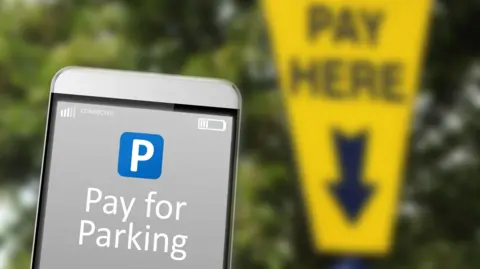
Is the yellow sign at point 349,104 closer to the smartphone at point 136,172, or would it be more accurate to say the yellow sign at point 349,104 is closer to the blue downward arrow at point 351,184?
the blue downward arrow at point 351,184

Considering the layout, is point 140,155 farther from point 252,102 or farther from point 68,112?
point 252,102

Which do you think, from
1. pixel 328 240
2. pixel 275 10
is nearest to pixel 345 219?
pixel 328 240

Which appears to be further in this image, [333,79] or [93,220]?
[333,79]

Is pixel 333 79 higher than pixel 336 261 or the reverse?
higher

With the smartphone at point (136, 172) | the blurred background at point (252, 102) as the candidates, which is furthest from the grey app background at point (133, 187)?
the blurred background at point (252, 102)

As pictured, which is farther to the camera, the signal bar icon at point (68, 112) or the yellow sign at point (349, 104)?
Result: the yellow sign at point (349, 104)

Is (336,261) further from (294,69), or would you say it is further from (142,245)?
(142,245)

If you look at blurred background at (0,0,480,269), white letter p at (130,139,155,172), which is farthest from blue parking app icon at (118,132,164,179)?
blurred background at (0,0,480,269)
